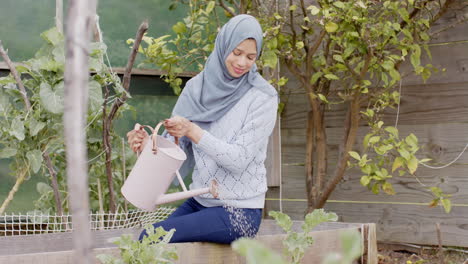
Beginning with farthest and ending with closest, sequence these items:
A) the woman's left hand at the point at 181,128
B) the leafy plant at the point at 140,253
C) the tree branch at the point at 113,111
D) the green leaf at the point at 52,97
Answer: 1. the green leaf at the point at 52,97
2. the tree branch at the point at 113,111
3. the woman's left hand at the point at 181,128
4. the leafy plant at the point at 140,253

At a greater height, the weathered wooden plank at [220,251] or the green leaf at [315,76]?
the green leaf at [315,76]

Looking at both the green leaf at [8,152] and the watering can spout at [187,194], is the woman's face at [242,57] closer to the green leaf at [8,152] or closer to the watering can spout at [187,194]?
the watering can spout at [187,194]

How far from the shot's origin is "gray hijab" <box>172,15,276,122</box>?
6.44 feet

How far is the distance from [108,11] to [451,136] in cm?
168

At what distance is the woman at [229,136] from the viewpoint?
1.91 meters

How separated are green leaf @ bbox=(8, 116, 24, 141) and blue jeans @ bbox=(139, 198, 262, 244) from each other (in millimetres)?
549

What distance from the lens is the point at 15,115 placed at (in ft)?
7.50

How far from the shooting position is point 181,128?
5.92 feet

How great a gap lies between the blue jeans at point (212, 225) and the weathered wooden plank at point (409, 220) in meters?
1.20

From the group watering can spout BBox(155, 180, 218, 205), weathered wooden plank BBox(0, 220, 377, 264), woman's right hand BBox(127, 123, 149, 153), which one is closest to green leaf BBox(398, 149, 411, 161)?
weathered wooden plank BBox(0, 220, 377, 264)

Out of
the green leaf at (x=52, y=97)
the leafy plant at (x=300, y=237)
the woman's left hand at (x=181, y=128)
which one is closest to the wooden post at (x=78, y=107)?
the leafy plant at (x=300, y=237)

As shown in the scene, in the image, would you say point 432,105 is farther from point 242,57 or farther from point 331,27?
point 242,57

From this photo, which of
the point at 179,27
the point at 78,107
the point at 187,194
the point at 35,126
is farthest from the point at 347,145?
the point at 78,107

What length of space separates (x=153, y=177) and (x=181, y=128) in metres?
0.17
